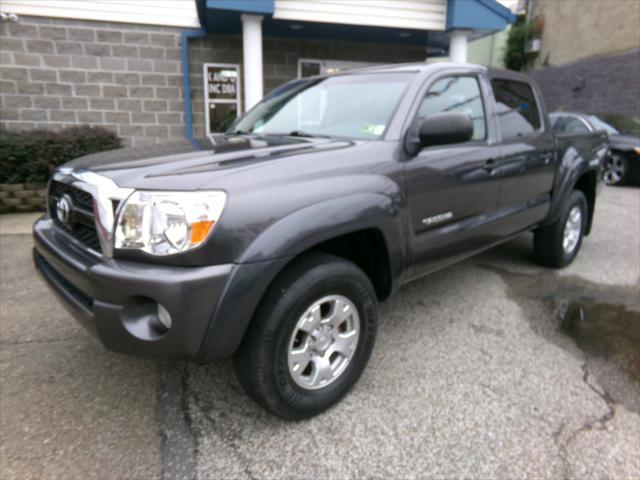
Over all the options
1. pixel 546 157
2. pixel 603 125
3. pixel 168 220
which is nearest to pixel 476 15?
pixel 603 125

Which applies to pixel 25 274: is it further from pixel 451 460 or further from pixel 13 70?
pixel 13 70

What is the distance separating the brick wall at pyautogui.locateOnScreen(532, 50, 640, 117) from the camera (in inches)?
535

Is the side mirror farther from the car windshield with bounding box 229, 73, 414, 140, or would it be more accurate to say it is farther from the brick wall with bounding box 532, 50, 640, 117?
the brick wall with bounding box 532, 50, 640, 117

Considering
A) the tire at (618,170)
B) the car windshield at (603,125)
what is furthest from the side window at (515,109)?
the car windshield at (603,125)

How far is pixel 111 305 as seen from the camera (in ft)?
6.40

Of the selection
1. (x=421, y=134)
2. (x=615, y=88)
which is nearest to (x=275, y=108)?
(x=421, y=134)

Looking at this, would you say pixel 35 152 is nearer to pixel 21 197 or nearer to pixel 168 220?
pixel 21 197

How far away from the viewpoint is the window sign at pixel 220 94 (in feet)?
29.6

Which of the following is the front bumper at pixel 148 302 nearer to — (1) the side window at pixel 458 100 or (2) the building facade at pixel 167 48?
(1) the side window at pixel 458 100

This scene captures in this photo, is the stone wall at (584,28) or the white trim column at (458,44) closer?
the white trim column at (458,44)

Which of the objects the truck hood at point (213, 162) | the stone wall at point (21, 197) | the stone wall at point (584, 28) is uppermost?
the stone wall at point (584, 28)

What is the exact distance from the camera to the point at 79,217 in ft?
7.54

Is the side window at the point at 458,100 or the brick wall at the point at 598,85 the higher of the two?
the brick wall at the point at 598,85

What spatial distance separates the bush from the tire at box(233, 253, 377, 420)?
560cm
